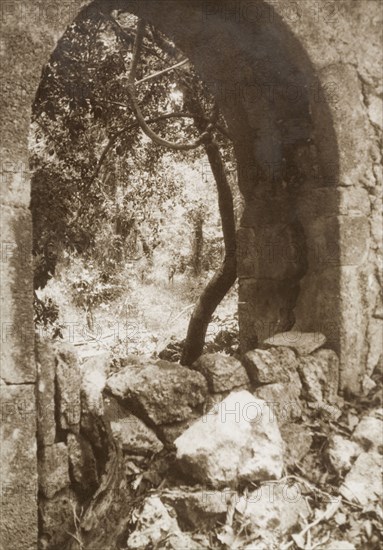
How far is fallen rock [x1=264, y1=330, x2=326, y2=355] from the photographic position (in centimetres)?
276

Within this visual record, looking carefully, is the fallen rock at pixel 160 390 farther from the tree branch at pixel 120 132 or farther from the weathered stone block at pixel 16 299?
the tree branch at pixel 120 132

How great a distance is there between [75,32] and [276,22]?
7.90 feet

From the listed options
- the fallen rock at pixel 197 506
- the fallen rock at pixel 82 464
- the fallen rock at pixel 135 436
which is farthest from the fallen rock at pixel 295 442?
the fallen rock at pixel 82 464

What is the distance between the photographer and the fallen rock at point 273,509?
7.02ft

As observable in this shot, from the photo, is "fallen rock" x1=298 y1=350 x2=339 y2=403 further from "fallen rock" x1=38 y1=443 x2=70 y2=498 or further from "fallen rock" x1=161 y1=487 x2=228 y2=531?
"fallen rock" x1=38 y1=443 x2=70 y2=498

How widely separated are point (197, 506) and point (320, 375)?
3.11 ft

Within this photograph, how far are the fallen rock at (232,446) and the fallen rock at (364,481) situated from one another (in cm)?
35

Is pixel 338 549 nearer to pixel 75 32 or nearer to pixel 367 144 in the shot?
pixel 367 144

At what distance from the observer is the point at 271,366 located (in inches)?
103

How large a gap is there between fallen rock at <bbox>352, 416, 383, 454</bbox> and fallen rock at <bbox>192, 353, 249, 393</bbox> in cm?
59

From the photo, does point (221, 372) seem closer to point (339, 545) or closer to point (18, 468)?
point (339, 545)

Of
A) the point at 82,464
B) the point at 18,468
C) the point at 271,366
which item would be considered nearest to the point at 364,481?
the point at 271,366

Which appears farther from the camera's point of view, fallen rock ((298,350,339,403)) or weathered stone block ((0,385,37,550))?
fallen rock ((298,350,339,403))

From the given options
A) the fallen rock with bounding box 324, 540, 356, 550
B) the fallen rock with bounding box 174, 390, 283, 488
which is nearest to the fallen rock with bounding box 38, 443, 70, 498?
the fallen rock with bounding box 174, 390, 283, 488
